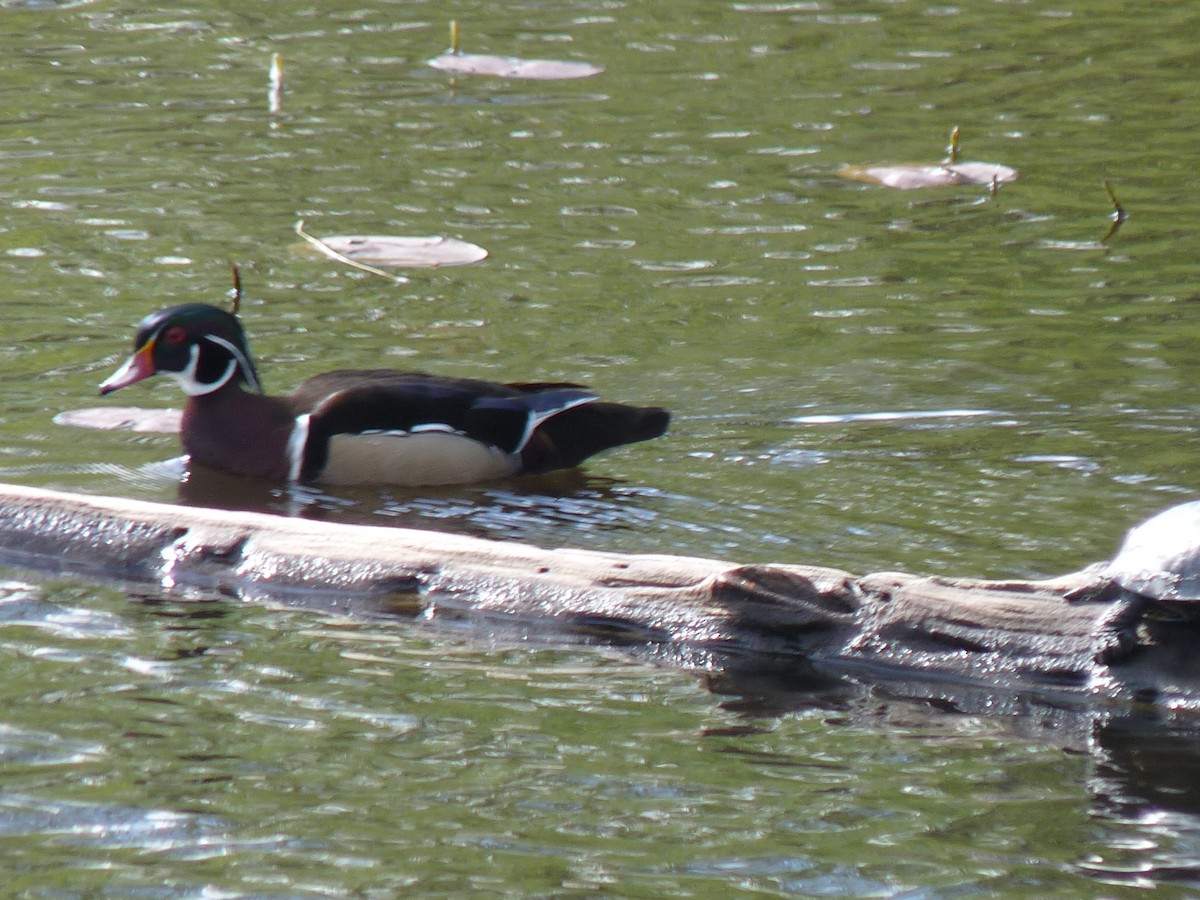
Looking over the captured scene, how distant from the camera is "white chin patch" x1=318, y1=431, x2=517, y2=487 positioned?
→ 7242 millimetres

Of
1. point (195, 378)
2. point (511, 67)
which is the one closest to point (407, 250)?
point (195, 378)

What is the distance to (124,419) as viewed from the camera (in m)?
7.60

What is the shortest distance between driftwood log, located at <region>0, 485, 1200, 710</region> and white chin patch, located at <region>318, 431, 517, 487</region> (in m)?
1.64

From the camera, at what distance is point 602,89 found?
42.2ft

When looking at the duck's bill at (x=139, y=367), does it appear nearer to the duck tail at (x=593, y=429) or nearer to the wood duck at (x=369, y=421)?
the wood duck at (x=369, y=421)

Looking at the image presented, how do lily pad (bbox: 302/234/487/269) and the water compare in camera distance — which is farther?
lily pad (bbox: 302/234/487/269)

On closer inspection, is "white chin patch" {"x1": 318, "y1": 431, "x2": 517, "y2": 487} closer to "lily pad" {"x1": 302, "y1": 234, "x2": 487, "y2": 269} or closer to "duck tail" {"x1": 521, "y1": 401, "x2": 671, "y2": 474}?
"duck tail" {"x1": 521, "y1": 401, "x2": 671, "y2": 474}

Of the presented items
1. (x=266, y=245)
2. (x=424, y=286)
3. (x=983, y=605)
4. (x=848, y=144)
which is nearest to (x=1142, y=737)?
(x=983, y=605)

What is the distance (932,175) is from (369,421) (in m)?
4.36

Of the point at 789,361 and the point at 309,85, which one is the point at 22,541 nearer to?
the point at 789,361

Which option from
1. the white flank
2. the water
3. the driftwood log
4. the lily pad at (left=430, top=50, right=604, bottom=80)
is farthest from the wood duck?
the lily pad at (left=430, top=50, right=604, bottom=80)

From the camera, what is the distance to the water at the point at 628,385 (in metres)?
4.26

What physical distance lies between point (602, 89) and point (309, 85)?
6.35 ft

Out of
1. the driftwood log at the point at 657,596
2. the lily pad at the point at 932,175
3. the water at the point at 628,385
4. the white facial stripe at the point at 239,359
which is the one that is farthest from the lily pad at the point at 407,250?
the driftwood log at the point at 657,596
